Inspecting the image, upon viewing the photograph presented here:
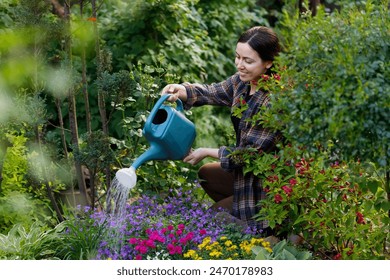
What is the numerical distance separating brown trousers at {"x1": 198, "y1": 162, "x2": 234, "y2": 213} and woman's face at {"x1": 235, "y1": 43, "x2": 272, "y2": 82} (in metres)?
0.61

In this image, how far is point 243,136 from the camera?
398 centimetres

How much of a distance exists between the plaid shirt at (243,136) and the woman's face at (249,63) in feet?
0.34

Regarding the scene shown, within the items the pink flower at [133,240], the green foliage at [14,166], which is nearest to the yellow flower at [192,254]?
the pink flower at [133,240]

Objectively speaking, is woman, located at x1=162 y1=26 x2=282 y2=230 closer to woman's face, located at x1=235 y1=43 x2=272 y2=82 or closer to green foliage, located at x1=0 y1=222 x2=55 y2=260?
woman's face, located at x1=235 y1=43 x2=272 y2=82

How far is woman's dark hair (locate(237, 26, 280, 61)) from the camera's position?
12.9ft

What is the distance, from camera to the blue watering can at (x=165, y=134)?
12.7 ft

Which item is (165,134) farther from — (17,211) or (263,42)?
(17,211)

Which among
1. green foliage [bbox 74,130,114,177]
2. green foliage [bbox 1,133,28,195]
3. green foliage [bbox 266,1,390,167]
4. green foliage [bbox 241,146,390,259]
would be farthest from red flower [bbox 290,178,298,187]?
green foliage [bbox 1,133,28,195]

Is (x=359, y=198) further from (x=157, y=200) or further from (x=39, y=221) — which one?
(x=39, y=221)

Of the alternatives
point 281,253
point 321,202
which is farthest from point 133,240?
point 321,202

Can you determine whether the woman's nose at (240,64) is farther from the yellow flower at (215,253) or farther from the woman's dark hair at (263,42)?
the yellow flower at (215,253)

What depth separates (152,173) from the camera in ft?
14.9
